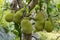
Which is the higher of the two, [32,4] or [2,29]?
[32,4]

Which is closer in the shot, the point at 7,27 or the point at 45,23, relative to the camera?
the point at 45,23

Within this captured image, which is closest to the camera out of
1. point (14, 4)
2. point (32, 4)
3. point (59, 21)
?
point (32, 4)

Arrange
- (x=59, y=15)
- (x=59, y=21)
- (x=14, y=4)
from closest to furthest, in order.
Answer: (x=14, y=4) → (x=59, y=15) → (x=59, y=21)

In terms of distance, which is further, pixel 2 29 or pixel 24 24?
pixel 2 29

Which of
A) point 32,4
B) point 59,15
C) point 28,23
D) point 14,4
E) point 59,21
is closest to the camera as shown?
point 28,23

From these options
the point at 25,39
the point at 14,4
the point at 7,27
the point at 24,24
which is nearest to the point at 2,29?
the point at 7,27

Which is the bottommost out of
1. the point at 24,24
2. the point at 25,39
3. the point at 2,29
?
the point at 2,29

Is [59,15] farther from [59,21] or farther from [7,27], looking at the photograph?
[7,27]

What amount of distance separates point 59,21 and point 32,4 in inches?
21.4

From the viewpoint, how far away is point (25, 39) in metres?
0.89

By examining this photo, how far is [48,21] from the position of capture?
76 centimetres

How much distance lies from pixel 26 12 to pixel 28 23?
10 centimetres

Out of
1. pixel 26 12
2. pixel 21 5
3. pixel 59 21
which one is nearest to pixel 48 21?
pixel 26 12

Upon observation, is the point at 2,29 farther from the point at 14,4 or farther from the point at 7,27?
the point at 14,4
